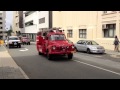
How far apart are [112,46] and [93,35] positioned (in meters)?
5.82

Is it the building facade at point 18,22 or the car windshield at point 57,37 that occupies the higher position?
the building facade at point 18,22

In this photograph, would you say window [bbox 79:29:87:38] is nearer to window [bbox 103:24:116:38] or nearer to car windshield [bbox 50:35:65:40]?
window [bbox 103:24:116:38]

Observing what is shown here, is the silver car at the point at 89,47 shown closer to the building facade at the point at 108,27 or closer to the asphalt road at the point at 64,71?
the building facade at the point at 108,27

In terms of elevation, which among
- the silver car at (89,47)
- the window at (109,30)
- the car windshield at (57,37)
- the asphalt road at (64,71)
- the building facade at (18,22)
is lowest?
the asphalt road at (64,71)

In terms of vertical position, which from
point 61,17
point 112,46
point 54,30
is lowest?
point 112,46

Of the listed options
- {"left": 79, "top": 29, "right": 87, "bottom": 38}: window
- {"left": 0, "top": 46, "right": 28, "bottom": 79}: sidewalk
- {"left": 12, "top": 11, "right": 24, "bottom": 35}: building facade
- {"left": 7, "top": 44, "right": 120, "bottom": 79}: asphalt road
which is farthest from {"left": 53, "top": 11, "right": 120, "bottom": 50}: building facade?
{"left": 12, "top": 11, "right": 24, "bottom": 35}: building facade

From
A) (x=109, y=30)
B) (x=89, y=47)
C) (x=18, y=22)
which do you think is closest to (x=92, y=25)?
(x=109, y=30)

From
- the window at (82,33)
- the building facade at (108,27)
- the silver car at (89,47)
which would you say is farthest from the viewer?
the window at (82,33)

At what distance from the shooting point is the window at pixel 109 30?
30795mm

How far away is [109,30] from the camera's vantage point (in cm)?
3167

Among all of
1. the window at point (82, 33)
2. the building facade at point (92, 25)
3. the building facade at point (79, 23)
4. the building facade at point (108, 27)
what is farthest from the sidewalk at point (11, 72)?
the window at point (82, 33)
